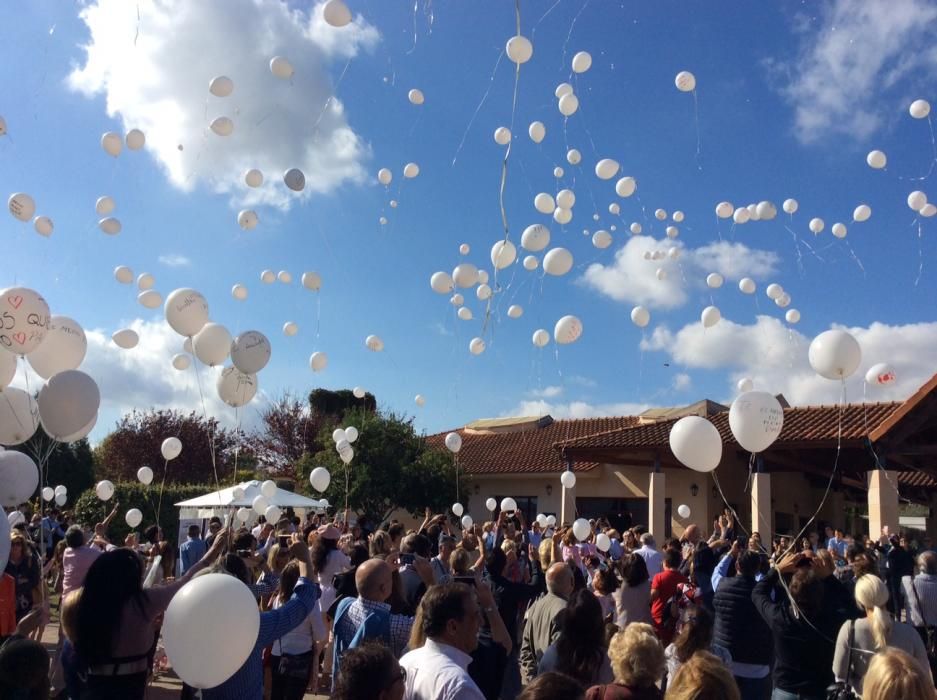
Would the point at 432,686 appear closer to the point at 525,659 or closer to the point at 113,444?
the point at 525,659

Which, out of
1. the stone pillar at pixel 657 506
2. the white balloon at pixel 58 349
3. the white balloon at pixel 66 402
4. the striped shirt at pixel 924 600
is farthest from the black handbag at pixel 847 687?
the stone pillar at pixel 657 506

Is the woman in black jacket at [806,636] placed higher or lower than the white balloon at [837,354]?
lower

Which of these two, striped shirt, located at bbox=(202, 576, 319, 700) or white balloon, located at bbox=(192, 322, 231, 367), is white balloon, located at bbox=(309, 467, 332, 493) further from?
striped shirt, located at bbox=(202, 576, 319, 700)

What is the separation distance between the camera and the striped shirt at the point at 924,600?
6.64 metres

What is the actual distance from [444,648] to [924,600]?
18.7 feet

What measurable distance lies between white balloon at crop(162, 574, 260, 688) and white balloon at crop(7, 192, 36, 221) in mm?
6681

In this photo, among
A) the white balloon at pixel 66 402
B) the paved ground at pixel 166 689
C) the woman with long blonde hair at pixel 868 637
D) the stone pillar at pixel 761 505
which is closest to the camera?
the woman with long blonde hair at pixel 868 637

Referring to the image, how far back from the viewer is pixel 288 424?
34312 millimetres

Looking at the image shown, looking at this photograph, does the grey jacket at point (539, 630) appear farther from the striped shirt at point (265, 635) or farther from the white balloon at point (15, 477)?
the white balloon at point (15, 477)

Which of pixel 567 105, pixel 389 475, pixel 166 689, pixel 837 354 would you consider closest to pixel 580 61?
pixel 567 105

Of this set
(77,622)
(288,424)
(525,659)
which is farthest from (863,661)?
(288,424)

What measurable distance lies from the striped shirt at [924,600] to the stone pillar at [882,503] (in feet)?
16.6

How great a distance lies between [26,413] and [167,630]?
4.14m

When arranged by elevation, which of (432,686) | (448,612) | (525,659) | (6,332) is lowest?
(525,659)
